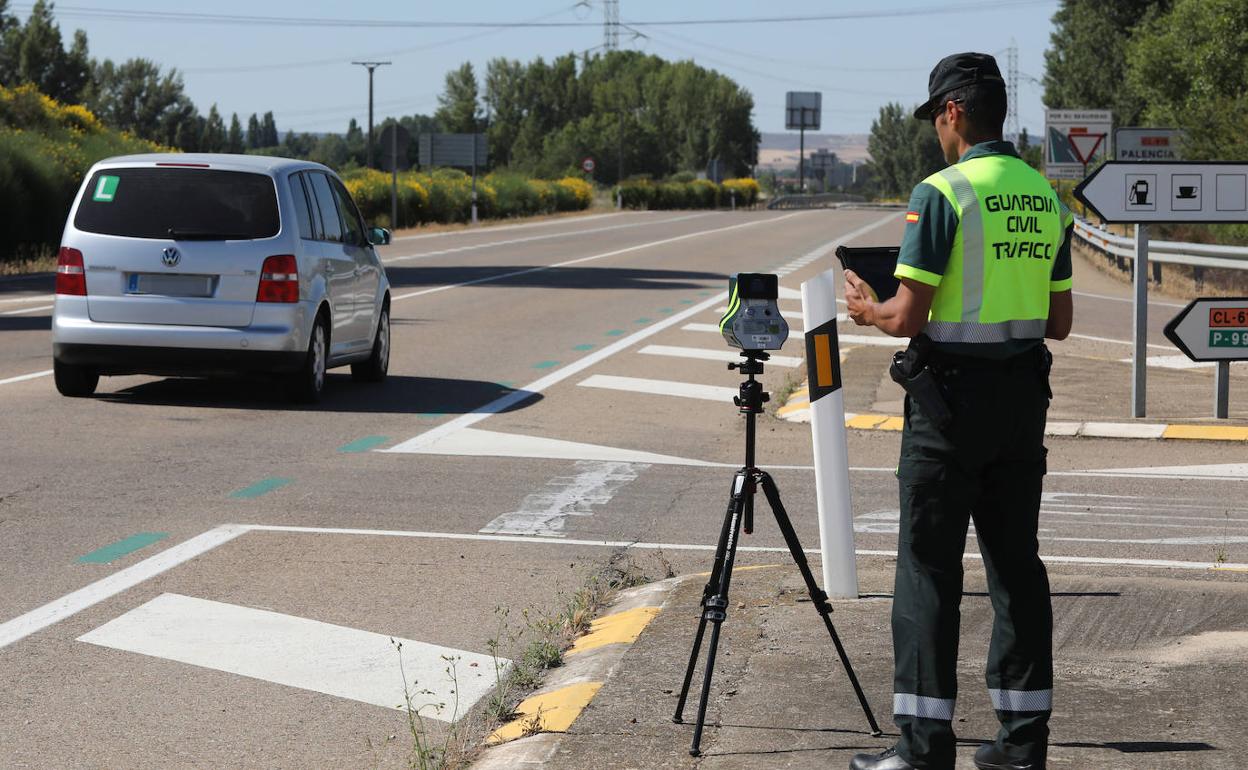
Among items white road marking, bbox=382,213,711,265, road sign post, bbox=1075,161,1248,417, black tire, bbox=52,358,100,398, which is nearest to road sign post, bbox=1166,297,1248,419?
road sign post, bbox=1075,161,1248,417

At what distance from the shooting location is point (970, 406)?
4.56 metres

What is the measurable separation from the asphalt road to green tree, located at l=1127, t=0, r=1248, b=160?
20249 millimetres

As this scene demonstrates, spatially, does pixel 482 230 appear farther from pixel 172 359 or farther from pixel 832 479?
pixel 832 479

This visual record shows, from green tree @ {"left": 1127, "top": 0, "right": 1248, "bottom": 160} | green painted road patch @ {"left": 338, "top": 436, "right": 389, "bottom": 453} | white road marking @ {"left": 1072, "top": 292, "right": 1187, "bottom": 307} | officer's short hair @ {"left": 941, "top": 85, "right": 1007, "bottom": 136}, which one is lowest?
white road marking @ {"left": 1072, "top": 292, "right": 1187, "bottom": 307}

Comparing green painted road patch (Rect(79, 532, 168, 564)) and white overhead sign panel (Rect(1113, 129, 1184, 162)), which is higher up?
white overhead sign panel (Rect(1113, 129, 1184, 162))

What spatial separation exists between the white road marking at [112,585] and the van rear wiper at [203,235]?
185 inches

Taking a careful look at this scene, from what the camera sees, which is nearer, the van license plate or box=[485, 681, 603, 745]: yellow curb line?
box=[485, 681, 603, 745]: yellow curb line

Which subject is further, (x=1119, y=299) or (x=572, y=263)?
(x=572, y=263)

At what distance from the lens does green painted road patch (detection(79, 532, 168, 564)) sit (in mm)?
7898

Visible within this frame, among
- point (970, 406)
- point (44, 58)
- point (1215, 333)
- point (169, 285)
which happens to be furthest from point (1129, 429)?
point (44, 58)

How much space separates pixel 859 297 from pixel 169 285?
9.02 meters

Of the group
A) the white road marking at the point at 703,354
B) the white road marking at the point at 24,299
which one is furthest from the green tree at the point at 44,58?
the white road marking at the point at 703,354

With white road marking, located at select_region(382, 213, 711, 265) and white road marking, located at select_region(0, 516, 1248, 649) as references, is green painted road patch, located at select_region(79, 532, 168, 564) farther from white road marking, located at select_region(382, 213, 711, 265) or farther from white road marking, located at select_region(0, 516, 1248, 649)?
white road marking, located at select_region(382, 213, 711, 265)

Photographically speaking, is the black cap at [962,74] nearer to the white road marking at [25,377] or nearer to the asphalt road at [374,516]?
the asphalt road at [374,516]
